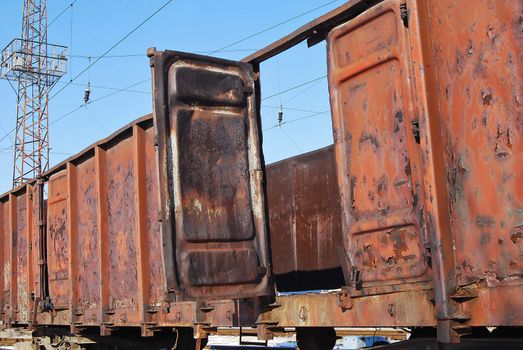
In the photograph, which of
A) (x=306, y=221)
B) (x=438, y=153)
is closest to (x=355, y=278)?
(x=438, y=153)

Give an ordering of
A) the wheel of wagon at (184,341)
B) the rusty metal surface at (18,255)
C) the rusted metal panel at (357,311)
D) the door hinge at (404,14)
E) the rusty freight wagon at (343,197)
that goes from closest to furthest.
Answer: the rusty freight wagon at (343,197) → the rusted metal panel at (357,311) → the door hinge at (404,14) → the wheel of wagon at (184,341) → the rusty metal surface at (18,255)

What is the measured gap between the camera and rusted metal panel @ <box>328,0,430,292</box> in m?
3.13

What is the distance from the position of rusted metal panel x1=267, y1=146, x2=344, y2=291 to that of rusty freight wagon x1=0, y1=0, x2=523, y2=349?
22 mm

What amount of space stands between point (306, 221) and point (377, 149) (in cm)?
382

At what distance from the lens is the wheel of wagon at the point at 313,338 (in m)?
4.27

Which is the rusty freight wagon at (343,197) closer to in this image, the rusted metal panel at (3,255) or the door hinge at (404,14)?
the door hinge at (404,14)

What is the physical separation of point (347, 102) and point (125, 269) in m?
3.96

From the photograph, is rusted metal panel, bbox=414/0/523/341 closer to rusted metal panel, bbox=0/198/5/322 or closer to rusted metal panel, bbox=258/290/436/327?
rusted metal panel, bbox=258/290/436/327

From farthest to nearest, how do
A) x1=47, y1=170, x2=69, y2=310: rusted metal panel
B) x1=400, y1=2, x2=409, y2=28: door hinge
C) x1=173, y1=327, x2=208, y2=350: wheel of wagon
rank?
x1=47, y1=170, x2=69, y2=310: rusted metal panel → x1=173, y1=327, x2=208, y2=350: wheel of wagon → x1=400, y1=2, x2=409, y2=28: door hinge

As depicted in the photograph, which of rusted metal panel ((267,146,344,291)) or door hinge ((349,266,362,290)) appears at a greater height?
rusted metal panel ((267,146,344,291))

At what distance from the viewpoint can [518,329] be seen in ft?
11.1

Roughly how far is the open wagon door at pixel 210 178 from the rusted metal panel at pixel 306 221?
2.08 metres

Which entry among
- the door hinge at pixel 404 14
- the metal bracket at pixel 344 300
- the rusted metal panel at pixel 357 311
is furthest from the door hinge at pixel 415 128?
the metal bracket at pixel 344 300

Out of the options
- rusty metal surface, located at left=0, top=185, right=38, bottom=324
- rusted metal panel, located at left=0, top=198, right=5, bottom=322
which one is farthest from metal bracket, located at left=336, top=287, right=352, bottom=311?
rusted metal panel, located at left=0, top=198, right=5, bottom=322
